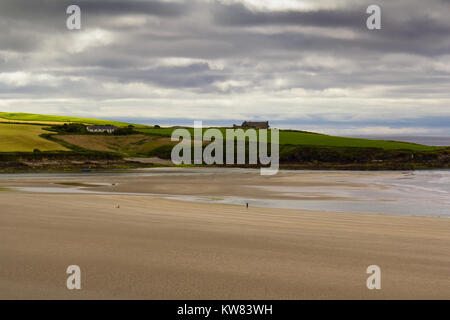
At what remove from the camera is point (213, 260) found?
32.7 feet

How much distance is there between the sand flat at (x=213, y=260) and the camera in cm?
780

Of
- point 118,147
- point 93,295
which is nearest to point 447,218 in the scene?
point 93,295

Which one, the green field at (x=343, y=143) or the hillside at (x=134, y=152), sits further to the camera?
the green field at (x=343, y=143)

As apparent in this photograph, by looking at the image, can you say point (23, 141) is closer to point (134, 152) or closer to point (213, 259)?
point (134, 152)

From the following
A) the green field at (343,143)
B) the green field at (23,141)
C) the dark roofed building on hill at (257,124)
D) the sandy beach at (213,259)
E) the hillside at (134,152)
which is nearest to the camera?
the sandy beach at (213,259)

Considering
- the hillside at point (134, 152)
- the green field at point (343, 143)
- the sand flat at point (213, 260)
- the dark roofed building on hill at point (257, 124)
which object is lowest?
the sand flat at point (213, 260)

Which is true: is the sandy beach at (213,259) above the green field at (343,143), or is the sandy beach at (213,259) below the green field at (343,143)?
below

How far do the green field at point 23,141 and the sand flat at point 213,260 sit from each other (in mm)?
77360

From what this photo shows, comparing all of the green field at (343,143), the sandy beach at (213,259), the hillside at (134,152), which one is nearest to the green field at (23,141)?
the hillside at (134,152)

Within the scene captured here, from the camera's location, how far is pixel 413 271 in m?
9.34

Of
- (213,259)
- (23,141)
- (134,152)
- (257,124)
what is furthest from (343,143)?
(213,259)

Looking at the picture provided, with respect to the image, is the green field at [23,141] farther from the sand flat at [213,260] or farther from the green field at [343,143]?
the sand flat at [213,260]
